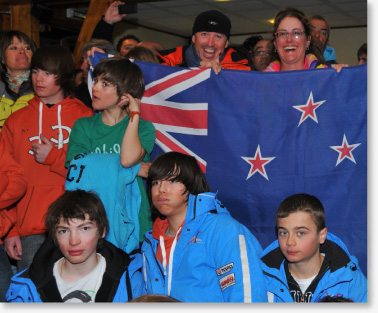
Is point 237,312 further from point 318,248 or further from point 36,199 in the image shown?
point 36,199

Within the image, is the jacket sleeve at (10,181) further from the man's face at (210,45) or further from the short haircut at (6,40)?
the man's face at (210,45)

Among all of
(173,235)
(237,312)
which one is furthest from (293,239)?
(237,312)

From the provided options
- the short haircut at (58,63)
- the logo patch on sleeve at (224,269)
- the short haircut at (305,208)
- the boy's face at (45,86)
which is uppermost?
the short haircut at (58,63)

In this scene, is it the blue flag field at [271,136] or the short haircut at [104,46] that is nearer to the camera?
the blue flag field at [271,136]

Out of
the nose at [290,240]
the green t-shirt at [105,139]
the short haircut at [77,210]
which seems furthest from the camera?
the green t-shirt at [105,139]

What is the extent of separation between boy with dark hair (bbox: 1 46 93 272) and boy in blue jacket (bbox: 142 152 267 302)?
2.51ft

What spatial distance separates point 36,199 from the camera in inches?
133

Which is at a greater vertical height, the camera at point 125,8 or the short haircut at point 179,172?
the camera at point 125,8

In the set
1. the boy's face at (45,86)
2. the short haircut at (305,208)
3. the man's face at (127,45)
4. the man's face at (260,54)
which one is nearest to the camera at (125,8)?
the man's face at (127,45)

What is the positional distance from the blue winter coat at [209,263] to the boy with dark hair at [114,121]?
1.36ft

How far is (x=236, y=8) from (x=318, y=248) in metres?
9.87

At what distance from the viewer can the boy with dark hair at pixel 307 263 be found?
2.77m

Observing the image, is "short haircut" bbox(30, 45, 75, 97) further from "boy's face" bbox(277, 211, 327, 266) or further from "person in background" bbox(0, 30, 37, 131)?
"boy's face" bbox(277, 211, 327, 266)

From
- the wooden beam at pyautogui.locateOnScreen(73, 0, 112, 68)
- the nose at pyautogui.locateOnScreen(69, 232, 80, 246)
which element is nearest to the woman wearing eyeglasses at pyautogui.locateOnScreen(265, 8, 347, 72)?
the nose at pyautogui.locateOnScreen(69, 232, 80, 246)
